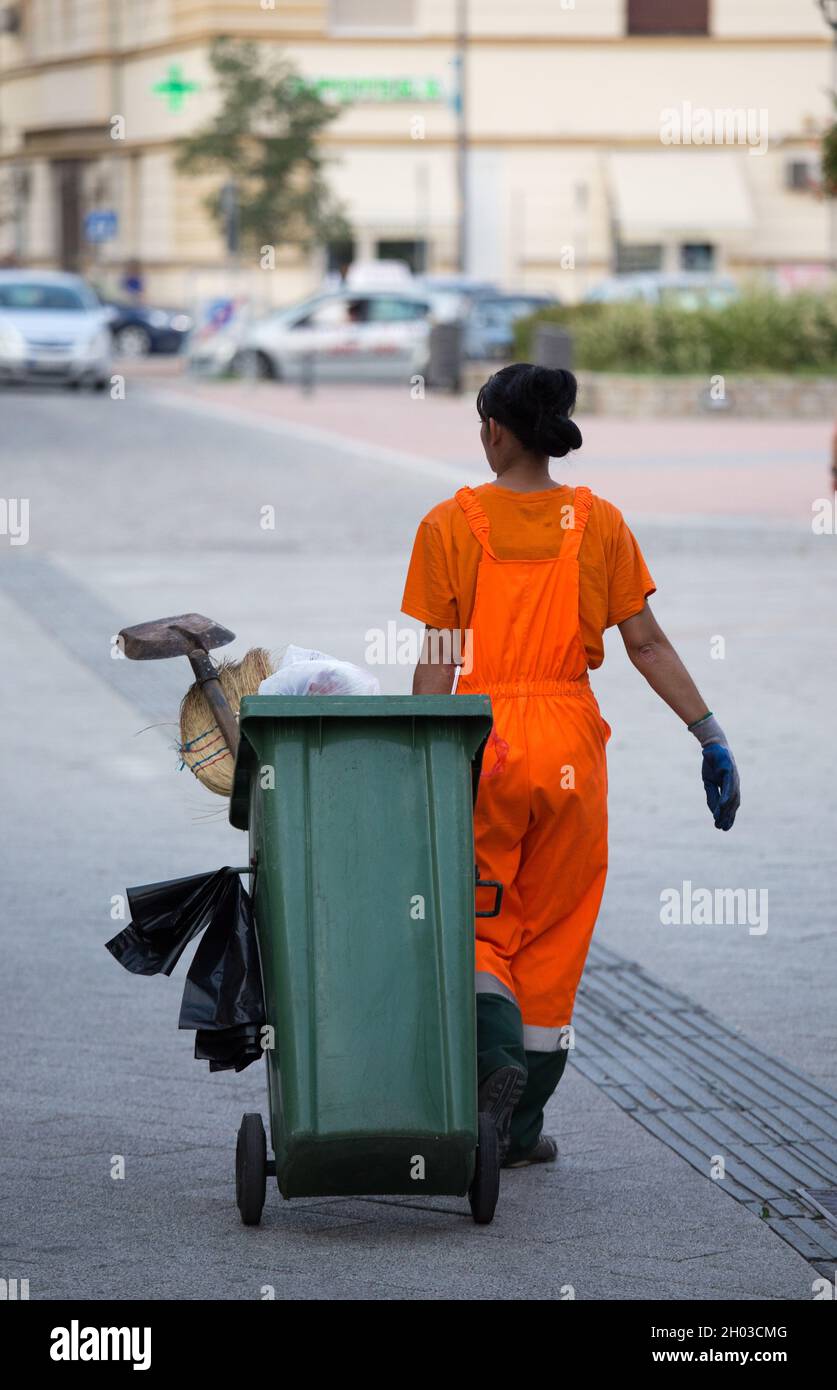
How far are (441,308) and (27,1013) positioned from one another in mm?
31772

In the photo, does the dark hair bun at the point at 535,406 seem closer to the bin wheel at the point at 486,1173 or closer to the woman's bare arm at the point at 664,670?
the woman's bare arm at the point at 664,670

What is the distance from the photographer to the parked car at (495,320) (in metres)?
35.4

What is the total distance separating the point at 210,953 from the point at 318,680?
Answer: 1.79 feet

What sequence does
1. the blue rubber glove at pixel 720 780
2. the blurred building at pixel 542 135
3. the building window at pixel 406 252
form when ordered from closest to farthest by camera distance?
1. the blue rubber glove at pixel 720 780
2. the blurred building at pixel 542 135
3. the building window at pixel 406 252

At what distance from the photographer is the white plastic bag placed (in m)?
4.45

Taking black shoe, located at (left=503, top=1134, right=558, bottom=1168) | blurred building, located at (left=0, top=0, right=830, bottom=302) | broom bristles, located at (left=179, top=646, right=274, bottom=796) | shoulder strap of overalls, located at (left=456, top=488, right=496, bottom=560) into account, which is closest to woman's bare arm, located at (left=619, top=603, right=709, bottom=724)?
shoulder strap of overalls, located at (left=456, top=488, right=496, bottom=560)

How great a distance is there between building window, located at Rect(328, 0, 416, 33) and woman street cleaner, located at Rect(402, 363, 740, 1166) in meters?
51.7

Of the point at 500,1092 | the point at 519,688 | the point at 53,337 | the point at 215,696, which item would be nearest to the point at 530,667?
the point at 519,688

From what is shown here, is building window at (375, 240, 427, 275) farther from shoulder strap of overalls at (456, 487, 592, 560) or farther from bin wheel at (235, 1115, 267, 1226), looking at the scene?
bin wheel at (235, 1115, 267, 1226)

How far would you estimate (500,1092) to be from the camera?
4.45 m

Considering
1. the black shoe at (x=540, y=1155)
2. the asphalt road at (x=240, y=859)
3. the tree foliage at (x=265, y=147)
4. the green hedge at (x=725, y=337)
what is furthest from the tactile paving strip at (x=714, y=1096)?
the tree foliage at (x=265, y=147)

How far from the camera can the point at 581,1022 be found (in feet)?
19.6

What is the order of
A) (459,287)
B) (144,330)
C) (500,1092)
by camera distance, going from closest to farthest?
(500,1092)
(459,287)
(144,330)

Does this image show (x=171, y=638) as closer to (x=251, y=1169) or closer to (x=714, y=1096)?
(x=251, y=1169)
